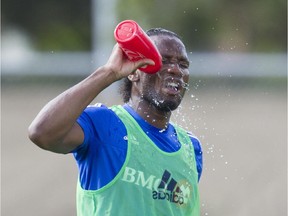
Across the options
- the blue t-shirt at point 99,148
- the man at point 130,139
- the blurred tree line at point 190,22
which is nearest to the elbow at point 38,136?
the man at point 130,139

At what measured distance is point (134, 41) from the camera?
3680 millimetres

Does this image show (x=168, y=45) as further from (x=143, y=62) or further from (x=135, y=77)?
(x=143, y=62)

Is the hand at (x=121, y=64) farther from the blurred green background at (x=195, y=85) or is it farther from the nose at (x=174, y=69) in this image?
the blurred green background at (x=195, y=85)

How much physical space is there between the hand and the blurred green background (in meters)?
5.10

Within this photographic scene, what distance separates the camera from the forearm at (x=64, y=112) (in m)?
3.66

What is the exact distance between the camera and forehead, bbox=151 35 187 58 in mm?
4188

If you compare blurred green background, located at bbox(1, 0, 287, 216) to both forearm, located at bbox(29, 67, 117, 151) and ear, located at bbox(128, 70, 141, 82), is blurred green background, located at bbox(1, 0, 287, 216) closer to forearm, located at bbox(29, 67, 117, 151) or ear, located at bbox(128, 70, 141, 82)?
ear, located at bbox(128, 70, 141, 82)

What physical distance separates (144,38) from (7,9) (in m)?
14.0

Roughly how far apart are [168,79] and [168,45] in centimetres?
16

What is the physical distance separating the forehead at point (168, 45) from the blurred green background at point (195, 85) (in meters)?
4.63

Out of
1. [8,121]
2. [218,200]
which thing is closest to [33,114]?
[8,121]

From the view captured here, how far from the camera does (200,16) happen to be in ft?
51.7

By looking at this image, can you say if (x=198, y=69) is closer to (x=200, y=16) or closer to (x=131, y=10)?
(x=131, y=10)

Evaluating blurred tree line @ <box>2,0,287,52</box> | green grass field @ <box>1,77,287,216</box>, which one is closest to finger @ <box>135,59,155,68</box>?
green grass field @ <box>1,77,287,216</box>
